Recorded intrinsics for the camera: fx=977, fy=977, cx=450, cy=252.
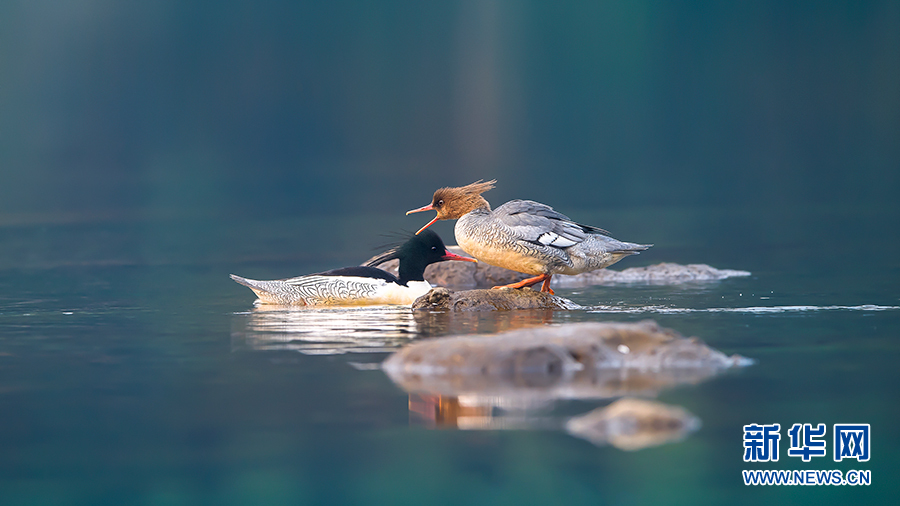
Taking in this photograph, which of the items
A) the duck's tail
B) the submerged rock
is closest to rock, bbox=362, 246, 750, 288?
the submerged rock

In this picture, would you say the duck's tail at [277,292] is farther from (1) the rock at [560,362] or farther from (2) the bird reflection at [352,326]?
(1) the rock at [560,362]

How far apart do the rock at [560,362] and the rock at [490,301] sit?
10.5 feet

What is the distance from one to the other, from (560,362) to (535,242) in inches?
150

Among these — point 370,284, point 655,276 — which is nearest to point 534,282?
point 370,284

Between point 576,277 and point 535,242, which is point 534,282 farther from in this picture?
point 576,277

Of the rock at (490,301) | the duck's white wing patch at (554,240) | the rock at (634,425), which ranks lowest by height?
the rock at (634,425)

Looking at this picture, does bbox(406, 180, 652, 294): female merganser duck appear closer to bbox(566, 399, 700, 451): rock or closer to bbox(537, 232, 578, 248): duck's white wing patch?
bbox(537, 232, 578, 248): duck's white wing patch

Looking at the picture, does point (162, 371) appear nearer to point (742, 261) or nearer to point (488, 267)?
point (488, 267)

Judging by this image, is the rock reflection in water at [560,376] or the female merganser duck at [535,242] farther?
the female merganser duck at [535,242]

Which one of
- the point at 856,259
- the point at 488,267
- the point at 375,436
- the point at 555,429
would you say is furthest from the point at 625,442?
the point at 856,259

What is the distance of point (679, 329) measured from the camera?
26.4ft

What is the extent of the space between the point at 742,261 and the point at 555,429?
10.1 meters

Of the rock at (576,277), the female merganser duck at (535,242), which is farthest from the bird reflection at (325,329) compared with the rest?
the rock at (576,277)

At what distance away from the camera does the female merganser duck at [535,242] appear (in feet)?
32.4
